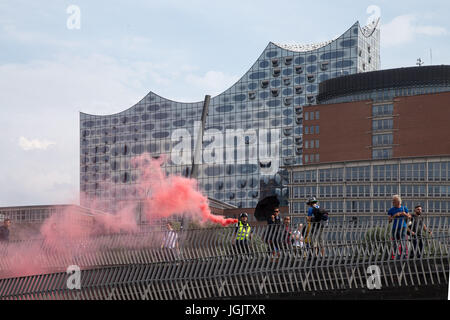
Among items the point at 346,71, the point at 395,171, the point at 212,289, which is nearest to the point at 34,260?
the point at 212,289

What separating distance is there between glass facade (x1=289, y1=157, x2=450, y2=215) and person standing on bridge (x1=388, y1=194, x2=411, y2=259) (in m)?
89.1

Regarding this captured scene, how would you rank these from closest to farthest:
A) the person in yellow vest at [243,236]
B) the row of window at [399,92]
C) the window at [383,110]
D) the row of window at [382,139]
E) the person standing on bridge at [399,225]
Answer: the person standing on bridge at [399,225] < the person in yellow vest at [243,236] < the row of window at [382,139] < the window at [383,110] < the row of window at [399,92]

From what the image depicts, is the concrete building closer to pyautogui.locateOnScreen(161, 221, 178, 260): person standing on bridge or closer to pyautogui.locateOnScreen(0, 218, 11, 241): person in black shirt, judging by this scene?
pyautogui.locateOnScreen(0, 218, 11, 241): person in black shirt

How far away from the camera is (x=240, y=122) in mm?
162250

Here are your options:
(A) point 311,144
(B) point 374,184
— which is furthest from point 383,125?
(B) point 374,184

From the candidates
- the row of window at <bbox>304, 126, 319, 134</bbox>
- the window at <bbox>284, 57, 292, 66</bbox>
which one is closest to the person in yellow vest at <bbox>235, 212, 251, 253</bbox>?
the row of window at <bbox>304, 126, 319, 134</bbox>

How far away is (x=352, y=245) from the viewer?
25016 mm

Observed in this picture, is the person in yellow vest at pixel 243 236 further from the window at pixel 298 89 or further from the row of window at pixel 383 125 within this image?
the window at pixel 298 89

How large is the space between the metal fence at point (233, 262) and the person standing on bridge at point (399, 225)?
62mm

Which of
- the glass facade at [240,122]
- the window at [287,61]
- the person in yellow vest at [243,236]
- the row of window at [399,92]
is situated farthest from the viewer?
the window at [287,61]

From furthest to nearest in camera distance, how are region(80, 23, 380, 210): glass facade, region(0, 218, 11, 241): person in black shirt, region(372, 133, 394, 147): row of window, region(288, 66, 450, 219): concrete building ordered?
region(80, 23, 380, 210): glass facade, region(372, 133, 394, 147): row of window, region(288, 66, 450, 219): concrete building, region(0, 218, 11, 241): person in black shirt

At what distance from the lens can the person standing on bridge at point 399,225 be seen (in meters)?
23.3

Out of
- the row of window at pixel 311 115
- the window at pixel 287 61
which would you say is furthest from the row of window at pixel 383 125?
the window at pixel 287 61

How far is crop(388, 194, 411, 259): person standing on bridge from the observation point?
2330cm
